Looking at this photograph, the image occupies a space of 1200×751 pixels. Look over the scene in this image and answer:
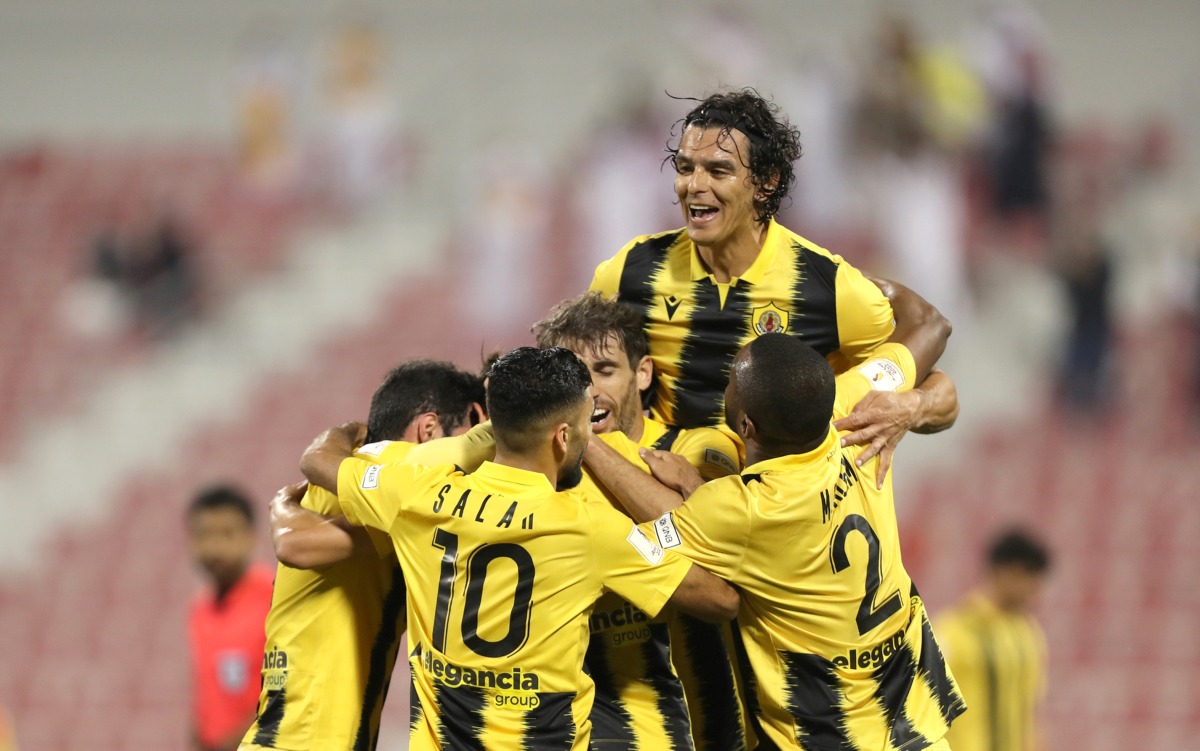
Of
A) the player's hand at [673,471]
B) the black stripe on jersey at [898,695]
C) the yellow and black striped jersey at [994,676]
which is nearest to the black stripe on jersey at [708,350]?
the player's hand at [673,471]

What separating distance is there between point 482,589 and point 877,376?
4.53ft

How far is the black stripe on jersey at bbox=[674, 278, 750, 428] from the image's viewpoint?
432cm

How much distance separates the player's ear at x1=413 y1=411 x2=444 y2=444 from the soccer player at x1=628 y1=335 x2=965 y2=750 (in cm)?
72

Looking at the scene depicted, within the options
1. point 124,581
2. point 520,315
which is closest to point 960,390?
point 520,315

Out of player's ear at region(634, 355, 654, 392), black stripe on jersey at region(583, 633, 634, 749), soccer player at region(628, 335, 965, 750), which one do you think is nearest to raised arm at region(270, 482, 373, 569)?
black stripe on jersey at region(583, 633, 634, 749)

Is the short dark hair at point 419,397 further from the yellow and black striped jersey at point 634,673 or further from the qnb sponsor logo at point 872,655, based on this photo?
the qnb sponsor logo at point 872,655

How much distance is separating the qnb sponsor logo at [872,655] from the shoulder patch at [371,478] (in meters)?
1.34

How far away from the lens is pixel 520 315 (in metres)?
13.4

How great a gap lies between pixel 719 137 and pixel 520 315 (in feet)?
30.4

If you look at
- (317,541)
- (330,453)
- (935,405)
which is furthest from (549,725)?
(935,405)

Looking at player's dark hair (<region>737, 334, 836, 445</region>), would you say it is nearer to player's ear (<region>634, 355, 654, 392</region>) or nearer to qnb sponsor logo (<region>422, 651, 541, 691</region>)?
player's ear (<region>634, 355, 654, 392</region>)

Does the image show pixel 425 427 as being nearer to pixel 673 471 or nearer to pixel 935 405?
pixel 673 471

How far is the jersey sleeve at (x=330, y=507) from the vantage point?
3.96 m

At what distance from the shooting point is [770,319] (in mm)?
4289
